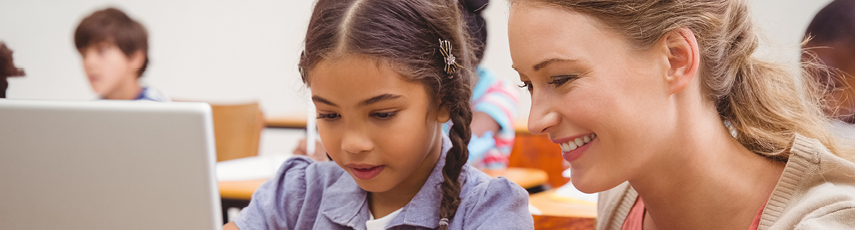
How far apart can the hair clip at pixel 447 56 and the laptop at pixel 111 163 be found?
1.76 ft

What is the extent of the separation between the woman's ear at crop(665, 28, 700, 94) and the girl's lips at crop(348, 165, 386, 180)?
1.47 feet

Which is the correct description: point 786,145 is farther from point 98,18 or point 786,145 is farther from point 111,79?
point 98,18

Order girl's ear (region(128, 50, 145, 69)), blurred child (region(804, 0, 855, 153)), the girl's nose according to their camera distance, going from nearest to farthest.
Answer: the girl's nose → blurred child (region(804, 0, 855, 153)) → girl's ear (region(128, 50, 145, 69))

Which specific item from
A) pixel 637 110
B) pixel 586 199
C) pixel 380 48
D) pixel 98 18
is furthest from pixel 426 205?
pixel 98 18

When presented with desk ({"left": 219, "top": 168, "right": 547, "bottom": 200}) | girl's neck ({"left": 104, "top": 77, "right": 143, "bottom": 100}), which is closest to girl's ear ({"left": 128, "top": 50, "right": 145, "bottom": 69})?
girl's neck ({"left": 104, "top": 77, "right": 143, "bottom": 100})

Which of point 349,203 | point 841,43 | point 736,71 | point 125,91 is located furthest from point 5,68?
point 841,43

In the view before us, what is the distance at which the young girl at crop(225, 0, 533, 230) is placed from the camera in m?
0.93

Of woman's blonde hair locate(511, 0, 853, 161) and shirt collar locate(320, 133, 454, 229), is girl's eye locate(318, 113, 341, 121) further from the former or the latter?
woman's blonde hair locate(511, 0, 853, 161)

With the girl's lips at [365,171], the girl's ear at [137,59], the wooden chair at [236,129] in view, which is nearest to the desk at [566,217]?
the girl's lips at [365,171]

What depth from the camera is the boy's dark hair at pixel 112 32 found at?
252 centimetres

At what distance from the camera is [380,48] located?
949mm

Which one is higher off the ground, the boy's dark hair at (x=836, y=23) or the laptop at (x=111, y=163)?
the boy's dark hair at (x=836, y=23)

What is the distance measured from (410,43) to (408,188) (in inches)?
10.2

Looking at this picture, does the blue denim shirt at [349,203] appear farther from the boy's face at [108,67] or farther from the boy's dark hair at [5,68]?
the boy's face at [108,67]
